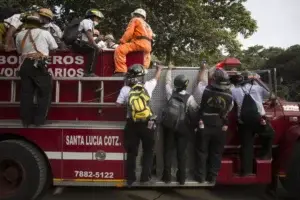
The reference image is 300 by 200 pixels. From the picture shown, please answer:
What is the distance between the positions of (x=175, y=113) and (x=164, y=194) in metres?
1.76

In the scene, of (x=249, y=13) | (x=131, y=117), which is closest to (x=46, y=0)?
(x=131, y=117)

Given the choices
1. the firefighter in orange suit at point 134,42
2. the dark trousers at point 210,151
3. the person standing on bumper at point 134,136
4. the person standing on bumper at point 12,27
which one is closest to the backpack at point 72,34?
the person standing on bumper at point 12,27

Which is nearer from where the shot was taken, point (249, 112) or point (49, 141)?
point (49, 141)

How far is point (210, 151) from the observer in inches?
220

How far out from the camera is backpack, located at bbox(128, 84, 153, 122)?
513 cm

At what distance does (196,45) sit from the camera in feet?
48.2

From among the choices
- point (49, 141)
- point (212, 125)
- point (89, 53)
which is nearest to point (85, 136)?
point (49, 141)

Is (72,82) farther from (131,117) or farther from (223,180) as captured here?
(223,180)

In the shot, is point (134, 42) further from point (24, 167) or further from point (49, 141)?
point (24, 167)

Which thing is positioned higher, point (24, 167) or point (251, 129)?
point (251, 129)

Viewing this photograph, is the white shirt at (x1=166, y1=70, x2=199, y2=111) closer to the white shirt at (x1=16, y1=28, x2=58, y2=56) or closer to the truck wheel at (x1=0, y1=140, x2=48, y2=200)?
the white shirt at (x1=16, y1=28, x2=58, y2=56)

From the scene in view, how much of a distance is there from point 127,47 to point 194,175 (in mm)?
2119

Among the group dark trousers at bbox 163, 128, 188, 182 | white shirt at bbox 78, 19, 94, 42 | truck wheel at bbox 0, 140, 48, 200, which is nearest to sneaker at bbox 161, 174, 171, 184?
dark trousers at bbox 163, 128, 188, 182

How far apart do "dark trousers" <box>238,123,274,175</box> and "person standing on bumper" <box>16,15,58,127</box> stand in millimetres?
2897
